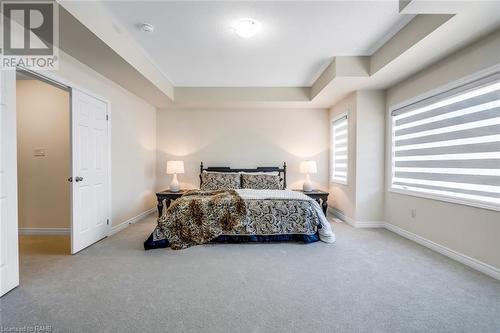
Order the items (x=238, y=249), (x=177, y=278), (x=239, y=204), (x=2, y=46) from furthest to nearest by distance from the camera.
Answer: (x=239, y=204) → (x=238, y=249) → (x=177, y=278) → (x=2, y=46)

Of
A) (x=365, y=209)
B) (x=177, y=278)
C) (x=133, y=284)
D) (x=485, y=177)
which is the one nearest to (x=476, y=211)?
(x=485, y=177)

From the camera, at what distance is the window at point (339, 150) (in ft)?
15.4

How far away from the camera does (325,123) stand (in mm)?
5395

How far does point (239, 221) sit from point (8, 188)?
96.4 inches

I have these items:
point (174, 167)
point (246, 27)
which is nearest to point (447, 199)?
point (246, 27)

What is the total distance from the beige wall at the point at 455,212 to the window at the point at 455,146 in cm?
12

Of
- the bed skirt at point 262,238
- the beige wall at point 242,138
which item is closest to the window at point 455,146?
the bed skirt at point 262,238

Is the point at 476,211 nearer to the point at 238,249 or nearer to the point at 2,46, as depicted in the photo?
the point at 238,249

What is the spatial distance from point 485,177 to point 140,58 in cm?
450

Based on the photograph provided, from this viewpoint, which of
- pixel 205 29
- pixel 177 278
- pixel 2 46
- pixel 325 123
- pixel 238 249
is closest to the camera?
pixel 2 46

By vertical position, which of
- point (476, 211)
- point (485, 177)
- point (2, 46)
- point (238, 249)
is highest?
point (2, 46)

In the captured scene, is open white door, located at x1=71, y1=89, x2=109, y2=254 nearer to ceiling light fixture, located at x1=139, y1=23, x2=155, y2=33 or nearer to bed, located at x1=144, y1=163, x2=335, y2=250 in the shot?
bed, located at x1=144, y1=163, x2=335, y2=250

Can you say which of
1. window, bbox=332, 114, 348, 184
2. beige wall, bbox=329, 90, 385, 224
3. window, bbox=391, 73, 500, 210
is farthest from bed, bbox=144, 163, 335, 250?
window, bbox=332, 114, 348, 184

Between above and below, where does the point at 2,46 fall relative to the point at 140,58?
below
